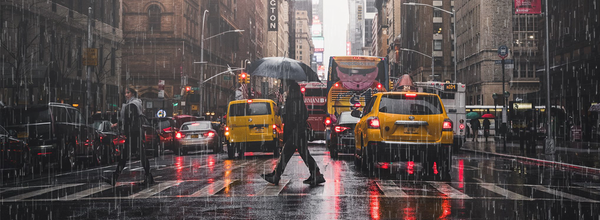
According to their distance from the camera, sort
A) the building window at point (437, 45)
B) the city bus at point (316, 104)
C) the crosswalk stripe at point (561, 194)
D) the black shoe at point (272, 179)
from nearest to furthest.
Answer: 1. the crosswalk stripe at point (561, 194)
2. the black shoe at point (272, 179)
3. the city bus at point (316, 104)
4. the building window at point (437, 45)

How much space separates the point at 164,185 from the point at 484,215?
19.4 ft

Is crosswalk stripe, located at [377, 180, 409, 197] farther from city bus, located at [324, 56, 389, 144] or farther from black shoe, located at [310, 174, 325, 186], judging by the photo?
city bus, located at [324, 56, 389, 144]

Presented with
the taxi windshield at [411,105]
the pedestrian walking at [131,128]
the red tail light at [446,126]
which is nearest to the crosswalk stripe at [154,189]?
the pedestrian walking at [131,128]

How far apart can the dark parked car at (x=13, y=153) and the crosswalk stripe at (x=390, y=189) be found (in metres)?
7.87

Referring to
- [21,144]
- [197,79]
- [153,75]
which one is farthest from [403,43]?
[21,144]

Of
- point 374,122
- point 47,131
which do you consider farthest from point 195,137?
point 374,122

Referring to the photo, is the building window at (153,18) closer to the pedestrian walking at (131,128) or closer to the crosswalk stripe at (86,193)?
the pedestrian walking at (131,128)

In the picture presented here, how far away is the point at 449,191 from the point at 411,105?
3066 mm

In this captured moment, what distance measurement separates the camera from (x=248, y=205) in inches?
321

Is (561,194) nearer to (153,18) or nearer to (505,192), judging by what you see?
(505,192)

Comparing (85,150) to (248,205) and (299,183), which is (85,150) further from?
(248,205)

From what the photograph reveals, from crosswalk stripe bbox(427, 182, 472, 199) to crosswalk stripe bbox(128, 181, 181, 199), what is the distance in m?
4.69

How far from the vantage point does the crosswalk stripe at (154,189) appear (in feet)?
30.9

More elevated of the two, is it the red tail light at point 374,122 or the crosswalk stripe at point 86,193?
the red tail light at point 374,122
